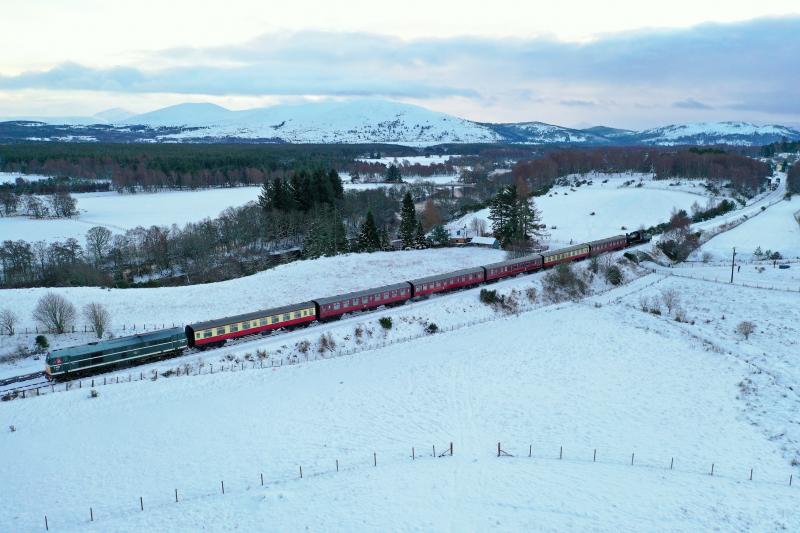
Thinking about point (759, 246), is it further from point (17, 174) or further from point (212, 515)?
point (17, 174)

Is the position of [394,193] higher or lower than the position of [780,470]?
higher

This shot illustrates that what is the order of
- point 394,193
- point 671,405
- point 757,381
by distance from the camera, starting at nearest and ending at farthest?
point 671,405, point 757,381, point 394,193

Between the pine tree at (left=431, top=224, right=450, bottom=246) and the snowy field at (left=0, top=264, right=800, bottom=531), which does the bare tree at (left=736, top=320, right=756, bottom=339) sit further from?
the pine tree at (left=431, top=224, right=450, bottom=246)

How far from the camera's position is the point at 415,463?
22.6 m

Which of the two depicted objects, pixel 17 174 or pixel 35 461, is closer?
pixel 35 461

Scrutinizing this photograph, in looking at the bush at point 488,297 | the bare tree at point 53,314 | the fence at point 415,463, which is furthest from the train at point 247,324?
the fence at point 415,463

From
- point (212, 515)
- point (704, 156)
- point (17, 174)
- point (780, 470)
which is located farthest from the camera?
point (17, 174)

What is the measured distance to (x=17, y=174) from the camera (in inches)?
5960

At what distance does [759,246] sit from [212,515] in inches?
2868

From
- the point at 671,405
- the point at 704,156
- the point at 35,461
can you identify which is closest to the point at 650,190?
the point at 704,156

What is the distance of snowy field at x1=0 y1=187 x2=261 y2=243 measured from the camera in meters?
84.1

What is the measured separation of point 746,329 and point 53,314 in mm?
54668

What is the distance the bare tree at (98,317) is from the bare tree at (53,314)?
5.07 feet

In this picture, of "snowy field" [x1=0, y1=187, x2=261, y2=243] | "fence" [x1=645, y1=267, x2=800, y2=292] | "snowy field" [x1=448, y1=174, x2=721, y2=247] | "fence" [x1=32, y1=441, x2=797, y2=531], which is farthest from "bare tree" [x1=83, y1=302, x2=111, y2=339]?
"fence" [x1=645, y1=267, x2=800, y2=292]
